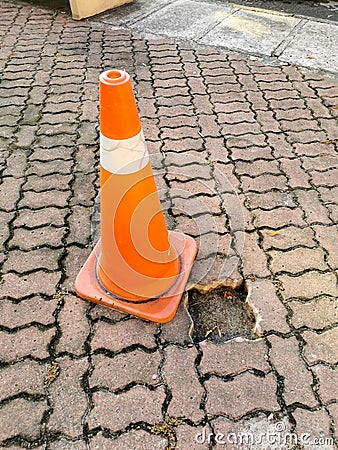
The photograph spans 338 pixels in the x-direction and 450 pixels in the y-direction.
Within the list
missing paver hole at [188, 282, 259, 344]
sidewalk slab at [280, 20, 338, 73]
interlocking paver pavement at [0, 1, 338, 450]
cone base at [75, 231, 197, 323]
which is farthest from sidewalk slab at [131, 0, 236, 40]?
missing paver hole at [188, 282, 259, 344]

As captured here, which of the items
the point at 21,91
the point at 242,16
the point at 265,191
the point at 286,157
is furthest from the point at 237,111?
the point at 242,16

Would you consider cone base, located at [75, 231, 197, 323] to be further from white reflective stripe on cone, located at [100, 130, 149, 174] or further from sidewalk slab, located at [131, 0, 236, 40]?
sidewalk slab, located at [131, 0, 236, 40]

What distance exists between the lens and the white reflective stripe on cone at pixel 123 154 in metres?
1.84

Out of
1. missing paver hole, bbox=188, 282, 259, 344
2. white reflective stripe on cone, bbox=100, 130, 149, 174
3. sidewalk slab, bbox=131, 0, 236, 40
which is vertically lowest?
missing paver hole, bbox=188, 282, 259, 344

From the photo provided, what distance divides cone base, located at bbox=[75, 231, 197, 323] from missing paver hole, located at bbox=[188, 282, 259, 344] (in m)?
0.12

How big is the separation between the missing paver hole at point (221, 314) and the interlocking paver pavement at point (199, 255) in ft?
0.19

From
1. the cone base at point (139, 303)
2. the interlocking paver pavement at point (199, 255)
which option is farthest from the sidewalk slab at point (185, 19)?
the cone base at point (139, 303)

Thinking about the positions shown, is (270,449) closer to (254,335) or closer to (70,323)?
(254,335)

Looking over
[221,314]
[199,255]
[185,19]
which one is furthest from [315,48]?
[221,314]

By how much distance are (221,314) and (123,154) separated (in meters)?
0.96

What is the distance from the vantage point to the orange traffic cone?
5.93 ft

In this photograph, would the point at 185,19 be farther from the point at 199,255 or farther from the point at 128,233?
the point at 128,233

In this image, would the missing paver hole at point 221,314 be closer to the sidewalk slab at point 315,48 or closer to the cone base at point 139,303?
the cone base at point 139,303

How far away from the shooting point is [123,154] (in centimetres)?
185
